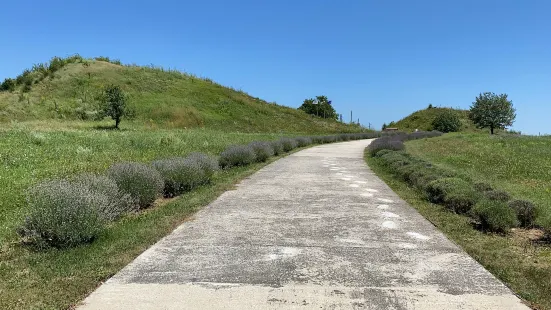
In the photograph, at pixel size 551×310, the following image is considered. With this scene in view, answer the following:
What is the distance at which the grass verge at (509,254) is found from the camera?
14.3 ft

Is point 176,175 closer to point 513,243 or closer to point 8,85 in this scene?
point 513,243

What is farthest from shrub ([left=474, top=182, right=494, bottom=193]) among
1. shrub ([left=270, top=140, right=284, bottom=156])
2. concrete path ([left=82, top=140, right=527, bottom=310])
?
shrub ([left=270, top=140, right=284, bottom=156])

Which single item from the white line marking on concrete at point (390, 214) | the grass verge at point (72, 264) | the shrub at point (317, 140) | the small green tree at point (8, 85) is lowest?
the white line marking on concrete at point (390, 214)

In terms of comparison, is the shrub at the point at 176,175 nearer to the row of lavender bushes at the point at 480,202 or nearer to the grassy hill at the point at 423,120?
the row of lavender bushes at the point at 480,202

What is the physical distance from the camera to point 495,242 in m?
6.10

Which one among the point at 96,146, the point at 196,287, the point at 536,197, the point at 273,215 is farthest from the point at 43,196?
the point at 96,146

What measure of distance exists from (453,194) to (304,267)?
15.5 feet

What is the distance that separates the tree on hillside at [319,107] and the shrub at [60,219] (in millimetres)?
96658

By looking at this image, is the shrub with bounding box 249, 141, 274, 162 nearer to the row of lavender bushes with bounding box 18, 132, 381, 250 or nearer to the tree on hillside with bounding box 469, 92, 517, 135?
the row of lavender bushes with bounding box 18, 132, 381, 250

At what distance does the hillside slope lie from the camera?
4047cm

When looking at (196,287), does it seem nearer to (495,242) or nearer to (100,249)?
(100,249)

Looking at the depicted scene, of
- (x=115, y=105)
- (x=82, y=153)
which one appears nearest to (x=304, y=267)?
(x=82, y=153)

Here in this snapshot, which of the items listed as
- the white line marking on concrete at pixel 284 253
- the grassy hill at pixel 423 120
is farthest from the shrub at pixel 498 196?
the grassy hill at pixel 423 120

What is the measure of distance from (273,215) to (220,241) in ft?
6.17
